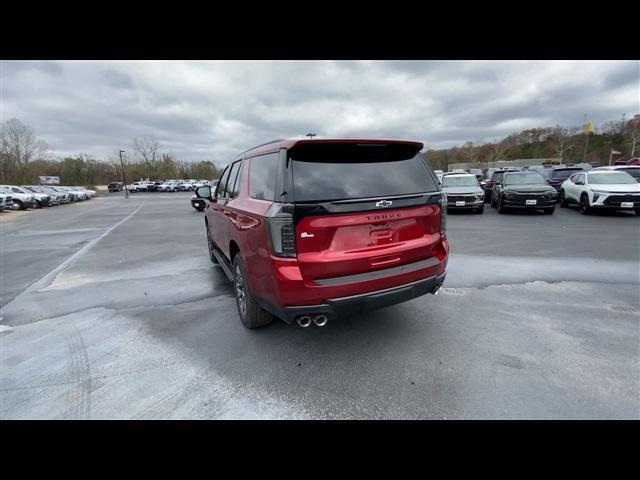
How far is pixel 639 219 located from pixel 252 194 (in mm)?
13015

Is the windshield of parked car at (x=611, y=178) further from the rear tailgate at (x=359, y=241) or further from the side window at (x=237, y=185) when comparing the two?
the side window at (x=237, y=185)

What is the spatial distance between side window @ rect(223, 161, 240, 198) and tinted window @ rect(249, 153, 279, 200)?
82cm

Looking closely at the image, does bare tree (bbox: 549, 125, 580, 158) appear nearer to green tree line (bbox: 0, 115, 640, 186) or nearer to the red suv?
green tree line (bbox: 0, 115, 640, 186)

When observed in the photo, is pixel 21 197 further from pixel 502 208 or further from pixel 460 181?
pixel 502 208

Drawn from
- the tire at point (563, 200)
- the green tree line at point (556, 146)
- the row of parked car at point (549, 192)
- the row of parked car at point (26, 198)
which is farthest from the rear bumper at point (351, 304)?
the green tree line at point (556, 146)

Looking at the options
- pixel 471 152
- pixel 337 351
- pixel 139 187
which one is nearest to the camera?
pixel 337 351

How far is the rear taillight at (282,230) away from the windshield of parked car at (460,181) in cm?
1269

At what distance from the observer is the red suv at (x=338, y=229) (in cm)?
257

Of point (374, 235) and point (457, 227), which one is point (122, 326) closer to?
point (374, 235)

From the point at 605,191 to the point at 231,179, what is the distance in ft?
42.2

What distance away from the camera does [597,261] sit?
583 cm

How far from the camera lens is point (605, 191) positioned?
1084cm

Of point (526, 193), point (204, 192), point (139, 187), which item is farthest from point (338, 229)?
point (139, 187)
